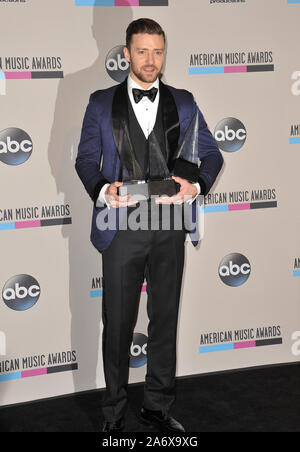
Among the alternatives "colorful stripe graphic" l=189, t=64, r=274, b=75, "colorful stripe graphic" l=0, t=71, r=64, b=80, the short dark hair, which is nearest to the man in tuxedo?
the short dark hair

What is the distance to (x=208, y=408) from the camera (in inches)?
147

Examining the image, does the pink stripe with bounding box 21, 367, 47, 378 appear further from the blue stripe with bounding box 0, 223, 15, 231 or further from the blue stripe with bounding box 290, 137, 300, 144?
the blue stripe with bounding box 290, 137, 300, 144

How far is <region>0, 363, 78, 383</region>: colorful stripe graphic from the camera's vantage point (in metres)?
3.87

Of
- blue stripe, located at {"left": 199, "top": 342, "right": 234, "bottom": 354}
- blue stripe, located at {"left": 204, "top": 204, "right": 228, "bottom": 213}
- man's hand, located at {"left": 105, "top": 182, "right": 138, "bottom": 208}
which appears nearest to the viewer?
man's hand, located at {"left": 105, "top": 182, "right": 138, "bottom": 208}

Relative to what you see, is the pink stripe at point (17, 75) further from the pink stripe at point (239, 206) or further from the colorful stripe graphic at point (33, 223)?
the pink stripe at point (239, 206)

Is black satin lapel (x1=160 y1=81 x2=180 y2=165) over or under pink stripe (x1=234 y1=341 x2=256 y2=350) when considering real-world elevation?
over

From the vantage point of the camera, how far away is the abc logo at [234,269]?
4.19 m

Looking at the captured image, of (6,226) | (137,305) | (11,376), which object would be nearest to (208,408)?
(137,305)

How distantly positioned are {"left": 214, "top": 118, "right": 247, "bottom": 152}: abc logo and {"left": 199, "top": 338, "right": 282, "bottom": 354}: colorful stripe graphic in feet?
4.35

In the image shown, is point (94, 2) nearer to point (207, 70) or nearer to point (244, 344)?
point (207, 70)

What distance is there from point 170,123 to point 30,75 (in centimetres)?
96
